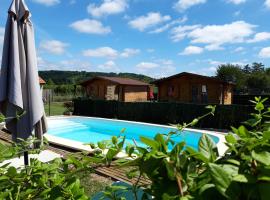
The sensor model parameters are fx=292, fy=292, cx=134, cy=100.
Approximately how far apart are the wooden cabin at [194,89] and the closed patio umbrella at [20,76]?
21966 millimetres

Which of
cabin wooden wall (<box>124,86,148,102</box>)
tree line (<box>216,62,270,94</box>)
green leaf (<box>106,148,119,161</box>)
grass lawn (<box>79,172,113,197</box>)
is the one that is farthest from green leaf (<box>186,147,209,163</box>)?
tree line (<box>216,62,270,94</box>)

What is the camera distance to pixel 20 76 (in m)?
4.95

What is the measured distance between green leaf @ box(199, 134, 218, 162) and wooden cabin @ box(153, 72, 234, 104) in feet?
83.8

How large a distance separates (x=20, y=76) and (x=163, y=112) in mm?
14176

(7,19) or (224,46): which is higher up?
(224,46)

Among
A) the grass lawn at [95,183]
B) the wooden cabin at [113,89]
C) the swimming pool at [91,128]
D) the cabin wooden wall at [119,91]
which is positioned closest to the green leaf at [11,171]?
the grass lawn at [95,183]

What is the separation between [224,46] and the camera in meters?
54.0

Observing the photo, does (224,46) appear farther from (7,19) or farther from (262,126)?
(262,126)

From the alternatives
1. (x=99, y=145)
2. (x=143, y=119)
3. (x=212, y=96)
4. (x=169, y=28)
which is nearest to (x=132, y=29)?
(x=169, y=28)

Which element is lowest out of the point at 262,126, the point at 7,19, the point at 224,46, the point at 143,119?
the point at 143,119

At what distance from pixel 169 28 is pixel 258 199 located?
47.2m

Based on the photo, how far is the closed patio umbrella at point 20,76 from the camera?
471cm

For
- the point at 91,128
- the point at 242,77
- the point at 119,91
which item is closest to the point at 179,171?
the point at 91,128

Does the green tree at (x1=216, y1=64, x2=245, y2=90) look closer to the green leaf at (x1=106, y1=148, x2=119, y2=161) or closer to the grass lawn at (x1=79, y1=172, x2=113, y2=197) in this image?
the grass lawn at (x1=79, y1=172, x2=113, y2=197)
